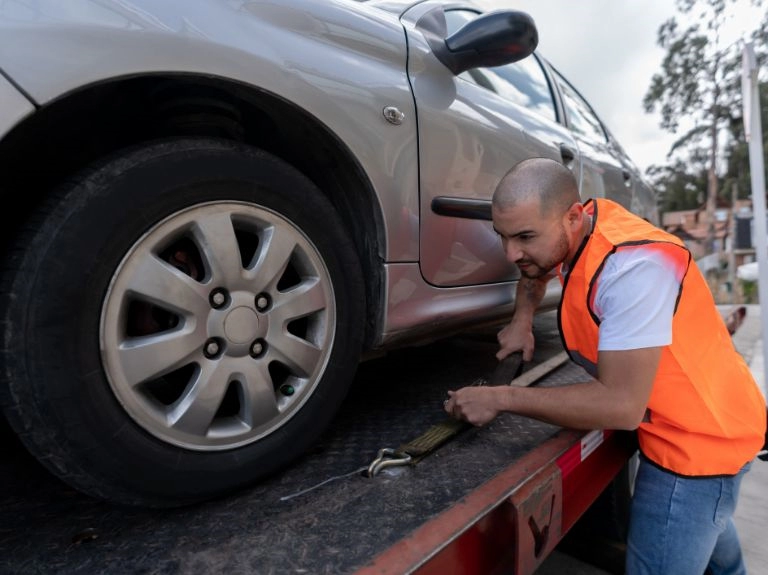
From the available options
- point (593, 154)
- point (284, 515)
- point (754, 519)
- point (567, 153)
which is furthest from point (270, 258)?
point (754, 519)

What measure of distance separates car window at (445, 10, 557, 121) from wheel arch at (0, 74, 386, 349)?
2.06 feet

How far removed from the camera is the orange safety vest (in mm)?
1125

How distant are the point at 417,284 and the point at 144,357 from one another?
740 mm

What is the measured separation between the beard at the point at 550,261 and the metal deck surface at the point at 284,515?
42 cm

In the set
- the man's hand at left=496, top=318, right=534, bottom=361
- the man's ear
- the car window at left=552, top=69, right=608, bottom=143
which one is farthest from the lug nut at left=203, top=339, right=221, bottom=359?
the car window at left=552, top=69, right=608, bottom=143

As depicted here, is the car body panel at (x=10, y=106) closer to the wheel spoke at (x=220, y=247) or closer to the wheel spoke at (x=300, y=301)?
the wheel spoke at (x=220, y=247)

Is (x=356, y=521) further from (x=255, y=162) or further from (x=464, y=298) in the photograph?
(x=464, y=298)

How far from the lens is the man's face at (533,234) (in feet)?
3.83

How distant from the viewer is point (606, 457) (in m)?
1.40

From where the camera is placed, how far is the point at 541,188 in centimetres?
116

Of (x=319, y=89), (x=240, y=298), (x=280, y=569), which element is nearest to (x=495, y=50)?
(x=319, y=89)

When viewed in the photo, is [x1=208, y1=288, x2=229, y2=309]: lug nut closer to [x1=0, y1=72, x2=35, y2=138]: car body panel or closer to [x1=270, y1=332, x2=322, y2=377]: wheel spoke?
[x1=270, y1=332, x2=322, y2=377]: wheel spoke

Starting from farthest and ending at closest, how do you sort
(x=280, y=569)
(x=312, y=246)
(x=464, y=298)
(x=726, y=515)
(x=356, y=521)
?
(x=464, y=298), (x=726, y=515), (x=312, y=246), (x=356, y=521), (x=280, y=569)

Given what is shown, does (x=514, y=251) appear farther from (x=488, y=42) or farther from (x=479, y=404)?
(x=488, y=42)
